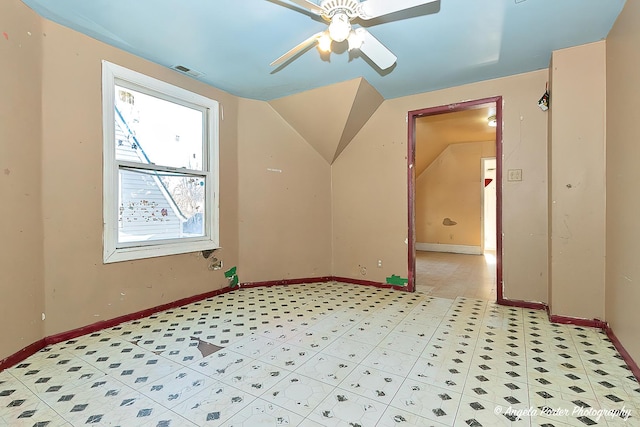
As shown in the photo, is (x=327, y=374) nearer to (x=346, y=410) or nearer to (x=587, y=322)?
(x=346, y=410)

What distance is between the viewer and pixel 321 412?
1588 mm

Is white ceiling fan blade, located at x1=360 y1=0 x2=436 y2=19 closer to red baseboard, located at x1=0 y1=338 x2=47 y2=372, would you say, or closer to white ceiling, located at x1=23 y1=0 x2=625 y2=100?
white ceiling, located at x1=23 y1=0 x2=625 y2=100

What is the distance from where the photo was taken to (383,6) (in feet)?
5.61

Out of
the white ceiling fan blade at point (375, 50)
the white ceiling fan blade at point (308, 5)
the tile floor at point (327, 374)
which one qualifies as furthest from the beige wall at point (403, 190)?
the white ceiling fan blade at point (308, 5)

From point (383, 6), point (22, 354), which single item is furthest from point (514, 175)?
point (22, 354)

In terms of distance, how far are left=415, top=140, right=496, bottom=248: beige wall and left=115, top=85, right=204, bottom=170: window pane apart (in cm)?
608

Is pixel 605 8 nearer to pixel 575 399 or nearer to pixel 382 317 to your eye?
pixel 575 399

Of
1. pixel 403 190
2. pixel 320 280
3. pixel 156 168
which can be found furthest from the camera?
pixel 320 280

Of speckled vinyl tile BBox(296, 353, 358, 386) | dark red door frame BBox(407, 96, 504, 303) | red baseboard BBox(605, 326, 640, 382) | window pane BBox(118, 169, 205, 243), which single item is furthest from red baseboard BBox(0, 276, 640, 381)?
speckled vinyl tile BBox(296, 353, 358, 386)

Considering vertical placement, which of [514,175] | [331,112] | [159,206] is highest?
[331,112]

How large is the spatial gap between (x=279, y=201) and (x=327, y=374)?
272 cm

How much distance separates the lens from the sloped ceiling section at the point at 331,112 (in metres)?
3.63

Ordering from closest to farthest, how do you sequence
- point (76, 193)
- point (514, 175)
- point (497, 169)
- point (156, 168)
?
point (76, 193) → point (156, 168) → point (514, 175) → point (497, 169)

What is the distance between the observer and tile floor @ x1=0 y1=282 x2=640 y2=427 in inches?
61.5
